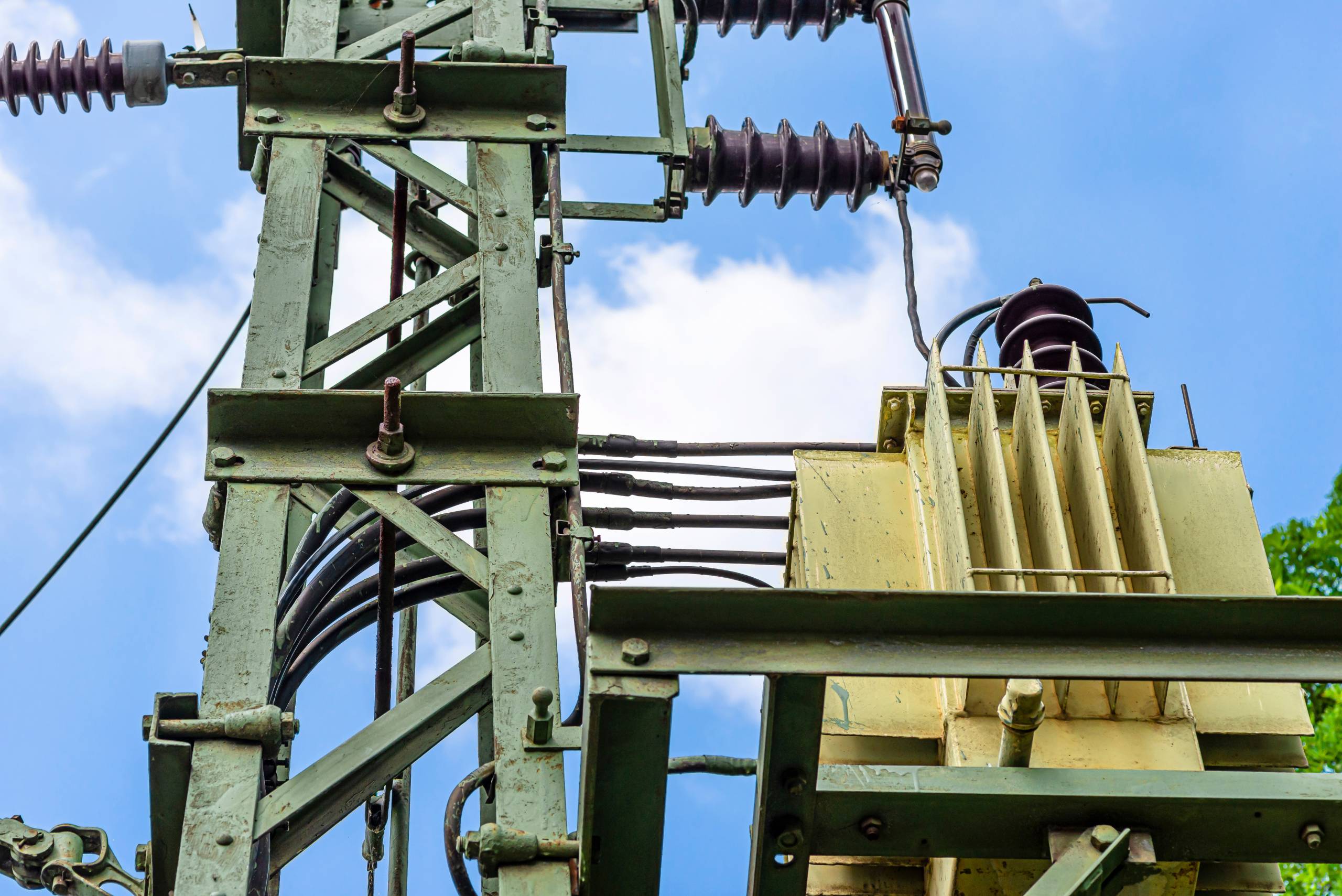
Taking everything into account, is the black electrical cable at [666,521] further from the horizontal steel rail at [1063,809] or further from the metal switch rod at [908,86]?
the horizontal steel rail at [1063,809]

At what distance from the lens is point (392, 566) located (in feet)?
15.1

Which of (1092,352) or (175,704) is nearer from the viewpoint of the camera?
(175,704)

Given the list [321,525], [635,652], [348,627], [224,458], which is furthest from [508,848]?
[348,627]

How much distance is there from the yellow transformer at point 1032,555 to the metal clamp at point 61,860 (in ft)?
6.65

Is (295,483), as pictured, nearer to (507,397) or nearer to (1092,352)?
(507,397)

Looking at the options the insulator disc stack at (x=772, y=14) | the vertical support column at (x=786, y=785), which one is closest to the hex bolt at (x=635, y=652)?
the vertical support column at (x=786, y=785)

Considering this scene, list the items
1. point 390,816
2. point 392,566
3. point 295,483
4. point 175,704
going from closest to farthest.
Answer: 1. point 175,704
2. point 295,483
3. point 392,566
4. point 390,816

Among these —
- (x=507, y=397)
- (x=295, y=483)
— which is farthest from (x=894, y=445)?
(x=295, y=483)

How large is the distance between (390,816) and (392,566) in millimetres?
1565

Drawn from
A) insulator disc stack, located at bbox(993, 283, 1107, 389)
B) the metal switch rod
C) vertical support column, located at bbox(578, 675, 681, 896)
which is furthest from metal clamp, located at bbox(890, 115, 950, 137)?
vertical support column, located at bbox(578, 675, 681, 896)

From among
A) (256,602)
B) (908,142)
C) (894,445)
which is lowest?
(256,602)

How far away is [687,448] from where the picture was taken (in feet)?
24.5

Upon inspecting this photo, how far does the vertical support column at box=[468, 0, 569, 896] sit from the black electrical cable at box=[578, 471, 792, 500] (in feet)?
5.88

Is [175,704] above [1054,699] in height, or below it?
below
